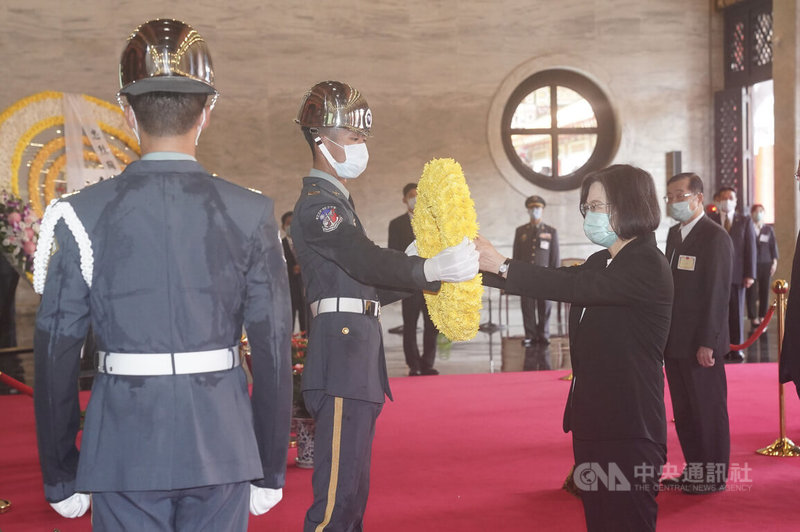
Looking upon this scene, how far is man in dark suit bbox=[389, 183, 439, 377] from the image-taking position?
351 inches

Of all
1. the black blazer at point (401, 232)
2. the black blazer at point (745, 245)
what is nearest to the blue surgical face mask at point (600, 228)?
the black blazer at point (401, 232)

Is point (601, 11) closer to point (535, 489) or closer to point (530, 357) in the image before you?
point (530, 357)

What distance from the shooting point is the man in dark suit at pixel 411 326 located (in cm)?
892

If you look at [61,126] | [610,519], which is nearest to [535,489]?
[610,519]

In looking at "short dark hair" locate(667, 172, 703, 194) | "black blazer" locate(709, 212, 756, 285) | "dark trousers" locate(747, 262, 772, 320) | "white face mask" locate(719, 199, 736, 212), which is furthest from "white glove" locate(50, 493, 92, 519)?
"dark trousers" locate(747, 262, 772, 320)

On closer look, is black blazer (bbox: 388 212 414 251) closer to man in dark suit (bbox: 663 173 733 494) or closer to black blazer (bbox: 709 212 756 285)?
black blazer (bbox: 709 212 756 285)

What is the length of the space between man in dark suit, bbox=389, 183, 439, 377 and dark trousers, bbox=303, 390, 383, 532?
5.60 metres

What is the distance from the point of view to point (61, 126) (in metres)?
10.6

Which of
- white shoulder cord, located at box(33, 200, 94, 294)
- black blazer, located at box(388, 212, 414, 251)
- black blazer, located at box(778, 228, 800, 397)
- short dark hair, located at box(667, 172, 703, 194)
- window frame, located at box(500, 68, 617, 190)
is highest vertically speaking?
window frame, located at box(500, 68, 617, 190)

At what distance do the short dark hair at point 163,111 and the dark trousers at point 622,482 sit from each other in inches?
69.4

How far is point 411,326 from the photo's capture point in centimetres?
916

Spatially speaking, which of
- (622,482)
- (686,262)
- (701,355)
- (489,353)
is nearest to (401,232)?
(489,353)

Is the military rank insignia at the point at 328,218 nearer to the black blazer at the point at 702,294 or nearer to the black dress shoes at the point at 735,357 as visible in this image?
the black blazer at the point at 702,294

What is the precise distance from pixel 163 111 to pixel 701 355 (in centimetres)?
348
